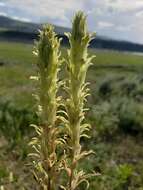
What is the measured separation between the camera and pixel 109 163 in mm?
12906

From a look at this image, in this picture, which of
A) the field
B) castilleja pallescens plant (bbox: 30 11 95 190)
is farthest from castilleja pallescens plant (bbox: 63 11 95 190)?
the field

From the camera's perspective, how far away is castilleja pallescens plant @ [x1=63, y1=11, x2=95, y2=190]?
4.11 feet

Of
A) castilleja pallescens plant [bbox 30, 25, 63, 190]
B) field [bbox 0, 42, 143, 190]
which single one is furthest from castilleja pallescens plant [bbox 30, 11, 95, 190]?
field [bbox 0, 42, 143, 190]

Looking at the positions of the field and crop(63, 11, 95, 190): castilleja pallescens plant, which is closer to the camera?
crop(63, 11, 95, 190): castilleja pallescens plant

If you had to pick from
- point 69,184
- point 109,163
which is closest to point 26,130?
point 109,163

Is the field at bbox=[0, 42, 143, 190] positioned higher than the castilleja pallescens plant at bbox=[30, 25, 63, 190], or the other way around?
the castilleja pallescens plant at bbox=[30, 25, 63, 190]

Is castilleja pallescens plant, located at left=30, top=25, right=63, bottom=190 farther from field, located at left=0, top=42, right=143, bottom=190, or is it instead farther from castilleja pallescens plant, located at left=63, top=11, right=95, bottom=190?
field, located at left=0, top=42, right=143, bottom=190

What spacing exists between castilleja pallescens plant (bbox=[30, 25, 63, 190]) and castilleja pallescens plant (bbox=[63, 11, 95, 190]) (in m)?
0.04

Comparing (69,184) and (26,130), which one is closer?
(69,184)

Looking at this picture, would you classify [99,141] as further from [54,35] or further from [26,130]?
[54,35]

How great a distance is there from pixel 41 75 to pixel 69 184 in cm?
31

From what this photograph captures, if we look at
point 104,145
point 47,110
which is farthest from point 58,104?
point 104,145

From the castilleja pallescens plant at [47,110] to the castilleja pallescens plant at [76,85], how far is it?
4 cm

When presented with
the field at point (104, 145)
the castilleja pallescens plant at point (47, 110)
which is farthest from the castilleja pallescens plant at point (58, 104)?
the field at point (104, 145)
